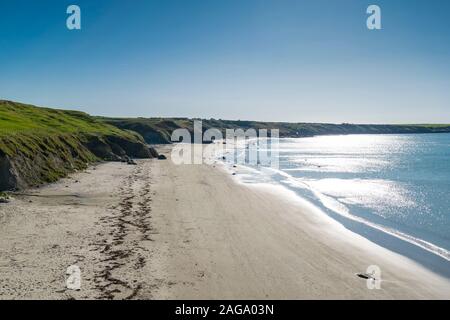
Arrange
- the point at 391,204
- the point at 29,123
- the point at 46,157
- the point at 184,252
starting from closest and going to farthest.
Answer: the point at 184,252 → the point at 391,204 → the point at 46,157 → the point at 29,123

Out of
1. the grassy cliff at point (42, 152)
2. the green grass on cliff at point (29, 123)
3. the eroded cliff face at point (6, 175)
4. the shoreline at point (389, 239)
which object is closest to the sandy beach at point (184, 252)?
the shoreline at point (389, 239)

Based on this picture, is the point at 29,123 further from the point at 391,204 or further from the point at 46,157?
the point at 391,204

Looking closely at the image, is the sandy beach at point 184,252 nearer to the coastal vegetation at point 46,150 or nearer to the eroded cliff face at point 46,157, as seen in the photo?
the eroded cliff face at point 46,157

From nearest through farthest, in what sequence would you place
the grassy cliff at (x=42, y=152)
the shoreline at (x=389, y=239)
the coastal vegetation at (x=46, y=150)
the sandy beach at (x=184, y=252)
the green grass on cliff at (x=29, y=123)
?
the sandy beach at (x=184, y=252), the shoreline at (x=389, y=239), the grassy cliff at (x=42, y=152), the coastal vegetation at (x=46, y=150), the green grass on cliff at (x=29, y=123)

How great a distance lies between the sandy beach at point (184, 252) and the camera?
14312 millimetres

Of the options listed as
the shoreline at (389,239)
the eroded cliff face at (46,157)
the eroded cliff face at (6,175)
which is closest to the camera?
the shoreline at (389,239)

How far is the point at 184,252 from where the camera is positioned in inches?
729

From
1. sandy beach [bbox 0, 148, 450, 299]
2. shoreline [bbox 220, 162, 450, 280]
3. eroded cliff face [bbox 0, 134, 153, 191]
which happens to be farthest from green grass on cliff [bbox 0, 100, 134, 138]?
shoreline [bbox 220, 162, 450, 280]

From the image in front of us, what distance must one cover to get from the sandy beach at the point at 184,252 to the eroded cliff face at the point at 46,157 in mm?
2072

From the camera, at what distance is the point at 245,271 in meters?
16.4

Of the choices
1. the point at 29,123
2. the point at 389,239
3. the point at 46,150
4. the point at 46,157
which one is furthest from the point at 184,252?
the point at 29,123

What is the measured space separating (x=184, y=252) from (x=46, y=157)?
26.2 meters

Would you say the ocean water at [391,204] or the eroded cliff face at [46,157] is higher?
the eroded cliff face at [46,157]
